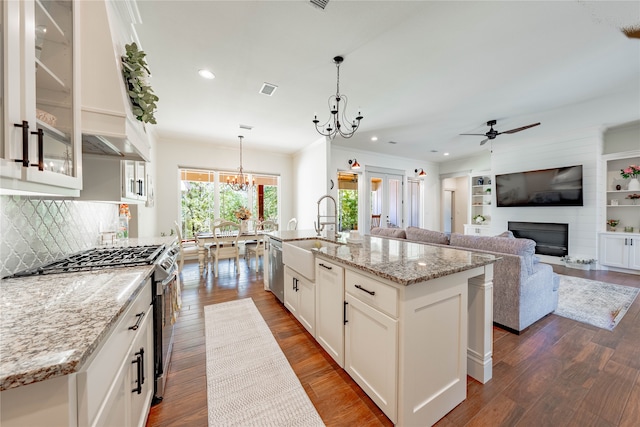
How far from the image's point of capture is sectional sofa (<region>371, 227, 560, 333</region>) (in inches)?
90.1

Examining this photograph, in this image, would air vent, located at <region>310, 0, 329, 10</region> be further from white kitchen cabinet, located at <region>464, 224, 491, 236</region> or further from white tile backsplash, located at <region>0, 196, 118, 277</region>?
white kitchen cabinet, located at <region>464, 224, 491, 236</region>

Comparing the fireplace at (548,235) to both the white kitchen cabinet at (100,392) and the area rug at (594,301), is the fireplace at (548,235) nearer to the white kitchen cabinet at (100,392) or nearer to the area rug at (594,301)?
the area rug at (594,301)

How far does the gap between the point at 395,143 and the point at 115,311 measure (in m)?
5.96

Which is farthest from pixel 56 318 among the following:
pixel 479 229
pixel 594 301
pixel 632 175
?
pixel 479 229

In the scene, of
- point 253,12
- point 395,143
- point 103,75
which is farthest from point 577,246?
point 103,75

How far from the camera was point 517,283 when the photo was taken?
2268mm

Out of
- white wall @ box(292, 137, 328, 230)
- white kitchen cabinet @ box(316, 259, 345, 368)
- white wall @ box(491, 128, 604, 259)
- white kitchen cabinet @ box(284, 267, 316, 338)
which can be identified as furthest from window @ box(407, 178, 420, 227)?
white kitchen cabinet @ box(316, 259, 345, 368)

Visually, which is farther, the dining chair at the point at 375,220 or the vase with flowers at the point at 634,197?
the dining chair at the point at 375,220

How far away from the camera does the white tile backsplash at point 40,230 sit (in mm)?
1245

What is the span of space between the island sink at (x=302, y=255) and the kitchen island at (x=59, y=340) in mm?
1246

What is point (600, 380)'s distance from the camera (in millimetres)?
1702

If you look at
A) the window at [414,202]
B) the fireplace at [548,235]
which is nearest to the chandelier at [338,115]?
Answer: the window at [414,202]

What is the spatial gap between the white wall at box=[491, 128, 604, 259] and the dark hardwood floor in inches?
115

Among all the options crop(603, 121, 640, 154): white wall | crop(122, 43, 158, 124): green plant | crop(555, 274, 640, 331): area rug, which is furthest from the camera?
crop(603, 121, 640, 154): white wall
